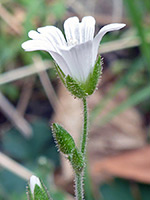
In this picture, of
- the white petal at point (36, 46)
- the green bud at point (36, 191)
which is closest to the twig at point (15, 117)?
the green bud at point (36, 191)

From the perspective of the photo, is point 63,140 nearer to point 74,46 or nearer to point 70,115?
point 74,46

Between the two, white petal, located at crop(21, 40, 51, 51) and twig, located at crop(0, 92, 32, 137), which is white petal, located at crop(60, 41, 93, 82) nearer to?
white petal, located at crop(21, 40, 51, 51)

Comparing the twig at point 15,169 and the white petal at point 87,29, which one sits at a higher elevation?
the twig at point 15,169

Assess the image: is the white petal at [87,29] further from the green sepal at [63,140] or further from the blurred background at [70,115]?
the blurred background at [70,115]

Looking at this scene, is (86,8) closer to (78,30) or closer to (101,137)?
(101,137)

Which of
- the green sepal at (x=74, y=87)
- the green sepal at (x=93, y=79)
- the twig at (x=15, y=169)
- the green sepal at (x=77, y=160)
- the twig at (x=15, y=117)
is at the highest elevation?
the twig at (x=15, y=117)

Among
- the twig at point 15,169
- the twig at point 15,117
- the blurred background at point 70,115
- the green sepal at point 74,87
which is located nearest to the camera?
the green sepal at point 74,87

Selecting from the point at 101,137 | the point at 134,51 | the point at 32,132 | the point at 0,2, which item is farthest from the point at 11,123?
the point at 134,51
